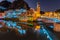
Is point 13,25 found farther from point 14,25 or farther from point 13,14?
point 13,14

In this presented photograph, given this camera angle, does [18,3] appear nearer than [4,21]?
No

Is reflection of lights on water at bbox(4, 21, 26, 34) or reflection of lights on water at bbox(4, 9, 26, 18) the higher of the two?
reflection of lights on water at bbox(4, 9, 26, 18)

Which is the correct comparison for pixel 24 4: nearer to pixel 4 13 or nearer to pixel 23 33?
pixel 4 13

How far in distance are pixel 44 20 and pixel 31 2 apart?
0.30m

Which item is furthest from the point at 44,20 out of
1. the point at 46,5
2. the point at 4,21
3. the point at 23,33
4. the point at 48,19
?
the point at 4,21

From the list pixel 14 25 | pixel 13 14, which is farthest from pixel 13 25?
pixel 13 14

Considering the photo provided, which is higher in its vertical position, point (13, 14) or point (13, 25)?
point (13, 14)

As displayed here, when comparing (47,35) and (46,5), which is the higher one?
(46,5)

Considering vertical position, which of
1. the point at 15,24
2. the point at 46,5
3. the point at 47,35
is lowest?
the point at 47,35

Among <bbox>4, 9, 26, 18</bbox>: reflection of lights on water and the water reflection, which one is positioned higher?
<bbox>4, 9, 26, 18</bbox>: reflection of lights on water

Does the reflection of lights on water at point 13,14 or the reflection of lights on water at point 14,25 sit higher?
the reflection of lights on water at point 13,14

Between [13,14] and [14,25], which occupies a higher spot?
[13,14]

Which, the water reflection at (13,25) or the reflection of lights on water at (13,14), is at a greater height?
the reflection of lights on water at (13,14)

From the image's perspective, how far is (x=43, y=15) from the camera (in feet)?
5.27
